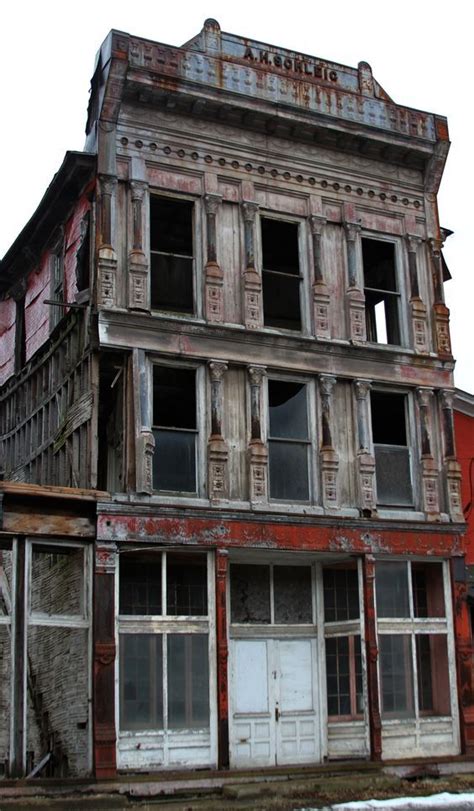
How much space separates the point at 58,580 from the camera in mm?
→ 20516

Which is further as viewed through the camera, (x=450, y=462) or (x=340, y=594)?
(x=450, y=462)

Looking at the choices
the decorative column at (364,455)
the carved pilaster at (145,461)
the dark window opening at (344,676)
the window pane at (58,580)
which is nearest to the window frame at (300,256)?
the decorative column at (364,455)

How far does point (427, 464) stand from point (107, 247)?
24.4 feet

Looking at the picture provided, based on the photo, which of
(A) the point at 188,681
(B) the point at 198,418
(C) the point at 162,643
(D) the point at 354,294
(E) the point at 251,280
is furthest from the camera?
(D) the point at 354,294

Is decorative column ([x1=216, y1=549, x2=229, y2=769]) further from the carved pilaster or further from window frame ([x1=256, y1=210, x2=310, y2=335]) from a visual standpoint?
window frame ([x1=256, y1=210, x2=310, y2=335])

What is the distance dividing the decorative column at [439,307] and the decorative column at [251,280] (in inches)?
159

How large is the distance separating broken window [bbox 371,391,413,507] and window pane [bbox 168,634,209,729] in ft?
15.6

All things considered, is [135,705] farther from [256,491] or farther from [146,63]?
[146,63]

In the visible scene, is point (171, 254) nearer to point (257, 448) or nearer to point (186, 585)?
point (257, 448)

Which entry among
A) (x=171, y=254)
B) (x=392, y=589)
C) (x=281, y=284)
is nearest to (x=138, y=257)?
(x=171, y=254)

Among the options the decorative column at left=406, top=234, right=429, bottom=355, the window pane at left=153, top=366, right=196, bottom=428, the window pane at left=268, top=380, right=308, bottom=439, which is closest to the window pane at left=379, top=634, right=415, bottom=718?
the window pane at left=268, top=380, right=308, bottom=439

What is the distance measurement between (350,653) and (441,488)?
3.78 m

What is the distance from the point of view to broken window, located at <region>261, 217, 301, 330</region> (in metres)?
22.4

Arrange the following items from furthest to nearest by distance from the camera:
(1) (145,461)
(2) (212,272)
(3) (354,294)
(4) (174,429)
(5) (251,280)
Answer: (3) (354,294)
(5) (251,280)
(2) (212,272)
(4) (174,429)
(1) (145,461)
